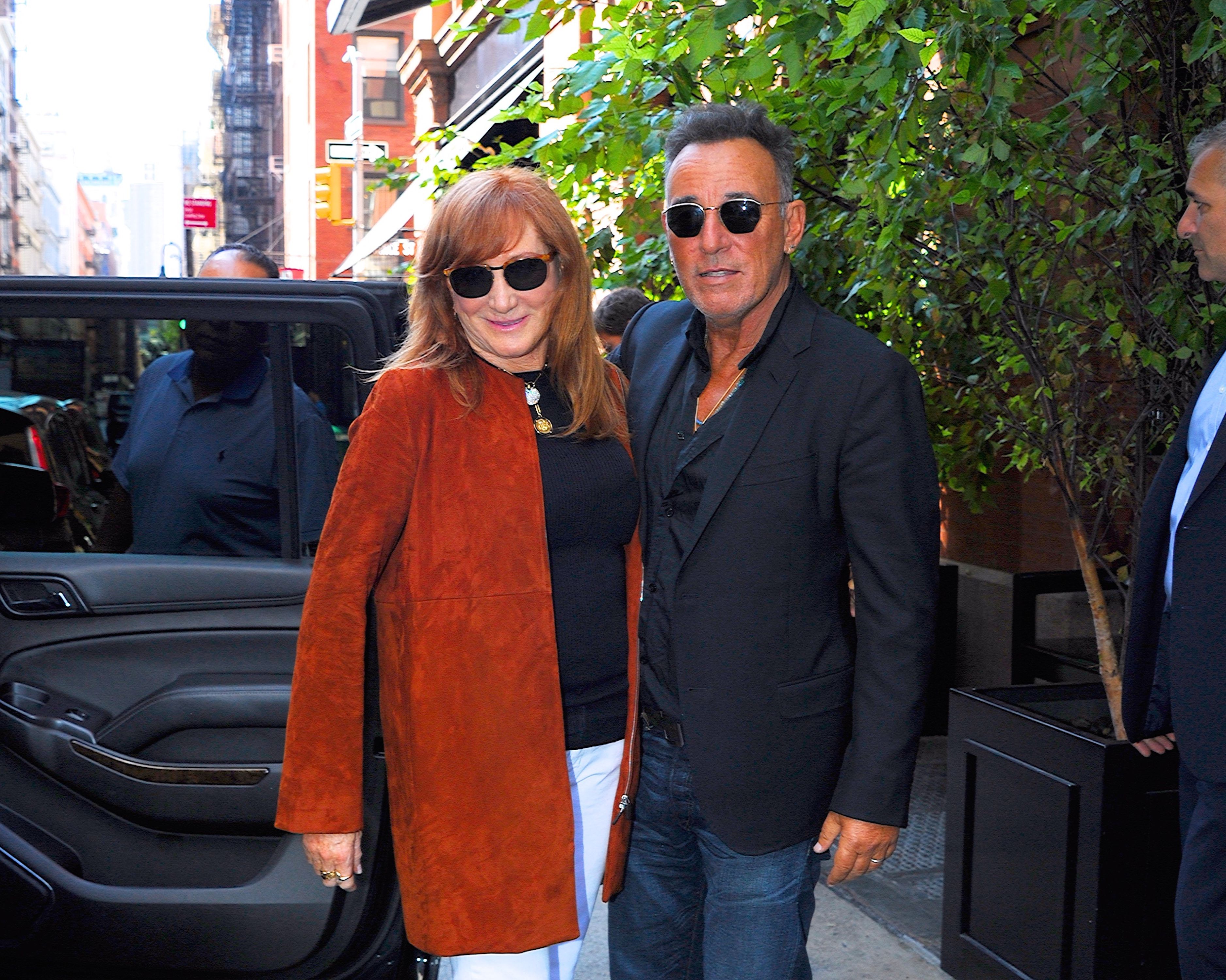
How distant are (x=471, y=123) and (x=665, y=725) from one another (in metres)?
13.2

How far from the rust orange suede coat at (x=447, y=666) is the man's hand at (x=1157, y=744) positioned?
152cm

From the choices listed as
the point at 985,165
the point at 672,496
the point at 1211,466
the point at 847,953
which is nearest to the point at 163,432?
the point at 672,496

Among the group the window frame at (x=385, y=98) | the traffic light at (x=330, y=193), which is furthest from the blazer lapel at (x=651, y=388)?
the window frame at (x=385, y=98)

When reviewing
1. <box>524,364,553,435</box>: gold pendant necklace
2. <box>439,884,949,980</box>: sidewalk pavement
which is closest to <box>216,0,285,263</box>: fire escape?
<box>439,884,949,980</box>: sidewalk pavement

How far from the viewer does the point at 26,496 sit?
2.92 metres

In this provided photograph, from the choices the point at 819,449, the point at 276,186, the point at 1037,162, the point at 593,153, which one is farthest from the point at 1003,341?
the point at 276,186

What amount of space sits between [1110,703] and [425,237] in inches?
93.8

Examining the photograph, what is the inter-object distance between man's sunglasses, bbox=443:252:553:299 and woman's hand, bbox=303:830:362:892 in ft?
3.38

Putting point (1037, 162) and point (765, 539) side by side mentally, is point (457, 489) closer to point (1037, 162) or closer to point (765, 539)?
point (765, 539)

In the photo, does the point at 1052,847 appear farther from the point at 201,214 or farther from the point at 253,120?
the point at 253,120

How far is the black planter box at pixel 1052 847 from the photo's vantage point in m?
3.11

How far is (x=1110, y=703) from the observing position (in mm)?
3555

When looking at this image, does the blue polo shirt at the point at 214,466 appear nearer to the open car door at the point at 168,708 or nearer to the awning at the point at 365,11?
the open car door at the point at 168,708

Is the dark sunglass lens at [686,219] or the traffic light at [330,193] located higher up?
the traffic light at [330,193]
